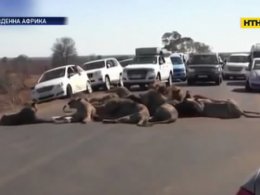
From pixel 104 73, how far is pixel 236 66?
1374 cm

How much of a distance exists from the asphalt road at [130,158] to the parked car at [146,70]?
15.7 m

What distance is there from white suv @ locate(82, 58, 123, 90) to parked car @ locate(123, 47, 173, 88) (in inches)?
27.4

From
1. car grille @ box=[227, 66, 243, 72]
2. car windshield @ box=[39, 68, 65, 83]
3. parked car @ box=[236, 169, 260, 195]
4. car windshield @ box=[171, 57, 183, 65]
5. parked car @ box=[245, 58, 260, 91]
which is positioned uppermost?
parked car @ box=[236, 169, 260, 195]

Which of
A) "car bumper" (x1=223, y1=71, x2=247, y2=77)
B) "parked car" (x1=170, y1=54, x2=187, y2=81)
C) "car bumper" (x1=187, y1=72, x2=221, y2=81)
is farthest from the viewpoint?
"car bumper" (x1=223, y1=71, x2=247, y2=77)

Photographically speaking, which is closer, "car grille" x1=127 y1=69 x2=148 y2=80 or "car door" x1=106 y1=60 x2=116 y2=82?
"car grille" x1=127 y1=69 x2=148 y2=80

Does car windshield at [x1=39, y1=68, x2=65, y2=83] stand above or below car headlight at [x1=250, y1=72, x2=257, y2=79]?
above

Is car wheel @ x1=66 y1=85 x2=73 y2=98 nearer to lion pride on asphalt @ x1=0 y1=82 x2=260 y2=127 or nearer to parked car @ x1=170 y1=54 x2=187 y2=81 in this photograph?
lion pride on asphalt @ x1=0 y1=82 x2=260 y2=127

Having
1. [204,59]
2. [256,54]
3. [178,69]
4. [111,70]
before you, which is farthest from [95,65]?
[256,54]

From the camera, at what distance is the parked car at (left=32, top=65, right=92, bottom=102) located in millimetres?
26438

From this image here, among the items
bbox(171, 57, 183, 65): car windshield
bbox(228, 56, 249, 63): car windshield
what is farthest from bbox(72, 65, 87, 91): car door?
bbox(228, 56, 249, 63): car windshield

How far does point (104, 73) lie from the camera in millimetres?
32219

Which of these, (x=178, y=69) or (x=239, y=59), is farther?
(x=239, y=59)

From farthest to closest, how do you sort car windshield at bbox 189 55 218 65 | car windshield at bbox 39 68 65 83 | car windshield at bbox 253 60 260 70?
car windshield at bbox 189 55 218 65, car windshield at bbox 253 60 260 70, car windshield at bbox 39 68 65 83

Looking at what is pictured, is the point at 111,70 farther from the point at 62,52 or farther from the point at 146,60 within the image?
the point at 62,52
